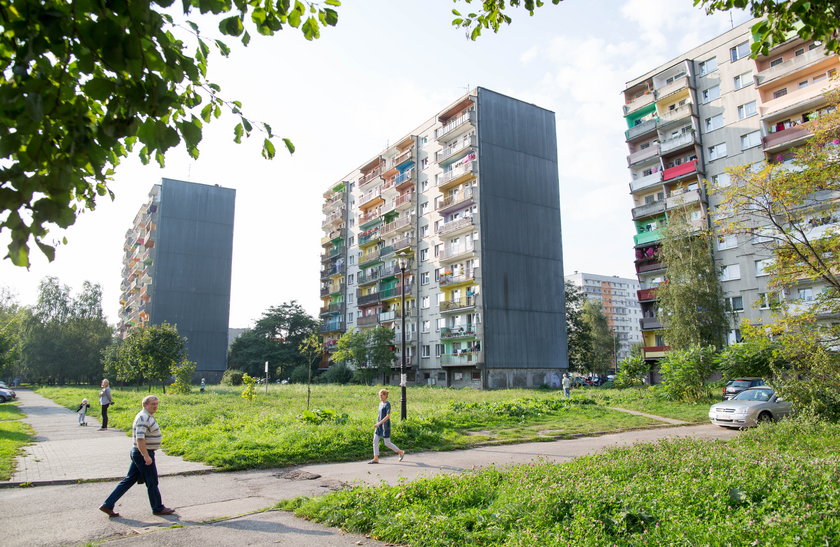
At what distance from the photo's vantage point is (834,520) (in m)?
4.74

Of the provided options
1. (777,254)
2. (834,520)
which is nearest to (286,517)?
(834,520)

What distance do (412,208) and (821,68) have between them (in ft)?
122

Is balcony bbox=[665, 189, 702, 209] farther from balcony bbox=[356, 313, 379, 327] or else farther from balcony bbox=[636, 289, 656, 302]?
balcony bbox=[356, 313, 379, 327]

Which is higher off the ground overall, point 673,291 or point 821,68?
point 821,68

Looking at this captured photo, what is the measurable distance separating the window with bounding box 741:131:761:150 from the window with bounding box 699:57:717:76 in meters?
7.09

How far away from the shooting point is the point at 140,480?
818 centimetres

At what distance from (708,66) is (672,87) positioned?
3.07 meters

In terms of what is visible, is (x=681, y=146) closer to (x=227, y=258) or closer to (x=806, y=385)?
(x=806, y=385)

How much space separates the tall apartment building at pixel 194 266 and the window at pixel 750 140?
60972 millimetres

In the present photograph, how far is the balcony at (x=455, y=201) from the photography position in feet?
167

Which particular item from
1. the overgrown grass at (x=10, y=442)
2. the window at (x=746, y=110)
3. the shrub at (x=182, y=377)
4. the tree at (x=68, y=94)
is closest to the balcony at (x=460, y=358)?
the shrub at (x=182, y=377)

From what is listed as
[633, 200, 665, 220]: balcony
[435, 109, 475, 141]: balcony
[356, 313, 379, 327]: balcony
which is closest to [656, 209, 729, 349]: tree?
[633, 200, 665, 220]: balcony

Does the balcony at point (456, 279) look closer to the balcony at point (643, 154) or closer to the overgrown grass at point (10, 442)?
the balcony at point (643, 154)

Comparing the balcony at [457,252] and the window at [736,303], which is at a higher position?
the balcony at [457,252]
